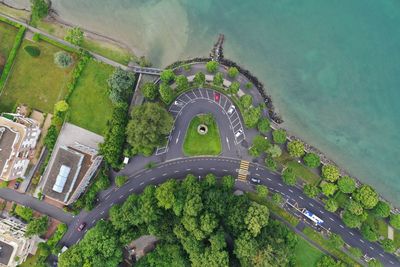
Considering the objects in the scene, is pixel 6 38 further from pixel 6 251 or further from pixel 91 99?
pixel 6 251

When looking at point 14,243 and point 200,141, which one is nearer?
point 14,243

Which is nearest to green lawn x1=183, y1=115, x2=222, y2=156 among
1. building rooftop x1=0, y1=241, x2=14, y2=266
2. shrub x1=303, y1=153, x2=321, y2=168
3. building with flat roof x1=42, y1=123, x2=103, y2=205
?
shrub x1=303, y1=153, x2=321, y2=168

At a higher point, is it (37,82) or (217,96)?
(217,96)

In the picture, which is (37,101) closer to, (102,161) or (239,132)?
(102,161)

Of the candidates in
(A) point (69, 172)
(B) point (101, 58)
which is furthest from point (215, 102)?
(A) point (69, 172)

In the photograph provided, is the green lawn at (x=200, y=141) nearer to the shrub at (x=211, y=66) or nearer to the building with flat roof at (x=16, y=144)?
the shrub at (x=211, y=66)
